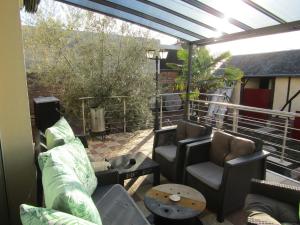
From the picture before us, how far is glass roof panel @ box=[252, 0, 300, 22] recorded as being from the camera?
2688 millimetres

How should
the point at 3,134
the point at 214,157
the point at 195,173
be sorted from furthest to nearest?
1. the point at 214,157
2. the point at 195,173
3. the point at 3,134

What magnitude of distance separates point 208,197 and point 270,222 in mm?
993

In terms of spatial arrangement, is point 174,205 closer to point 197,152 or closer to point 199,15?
point 197,152

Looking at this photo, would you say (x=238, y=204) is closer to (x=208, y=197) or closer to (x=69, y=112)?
(x=208, y=197)

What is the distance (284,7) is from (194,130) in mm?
1984

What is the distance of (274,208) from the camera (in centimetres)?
196

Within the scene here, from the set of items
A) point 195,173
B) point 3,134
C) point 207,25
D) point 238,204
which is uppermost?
point 207,25

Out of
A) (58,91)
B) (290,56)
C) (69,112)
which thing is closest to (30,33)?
(58,91)

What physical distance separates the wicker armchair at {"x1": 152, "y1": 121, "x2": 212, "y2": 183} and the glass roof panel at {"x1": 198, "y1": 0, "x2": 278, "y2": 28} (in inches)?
68.1

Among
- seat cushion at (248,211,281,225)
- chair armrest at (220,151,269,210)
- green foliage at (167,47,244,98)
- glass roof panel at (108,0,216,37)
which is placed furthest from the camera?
green foliage at (167,47,244,98)

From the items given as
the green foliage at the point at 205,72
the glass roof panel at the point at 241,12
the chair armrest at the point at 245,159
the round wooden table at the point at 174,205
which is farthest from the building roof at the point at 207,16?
the green foliage at the point at 205,72

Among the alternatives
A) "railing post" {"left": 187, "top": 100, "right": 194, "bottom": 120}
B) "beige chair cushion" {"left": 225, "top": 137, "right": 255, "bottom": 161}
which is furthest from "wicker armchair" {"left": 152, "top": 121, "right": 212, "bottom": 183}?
"railing post" {"left": 187, "top": 100, "right": 194, "bottom": 120}

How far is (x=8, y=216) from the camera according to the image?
90.0 inches

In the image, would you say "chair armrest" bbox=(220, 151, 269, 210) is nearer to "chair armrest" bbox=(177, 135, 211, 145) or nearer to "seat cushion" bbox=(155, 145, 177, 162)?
"chair armrest" bbox=(177, 135, 211, 145)
